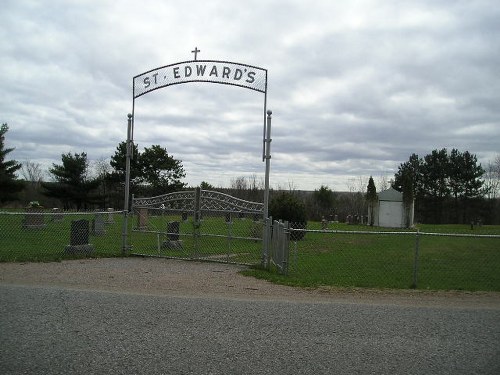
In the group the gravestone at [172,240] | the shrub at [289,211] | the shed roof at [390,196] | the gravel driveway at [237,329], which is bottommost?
the gravel driveway at [237,329]

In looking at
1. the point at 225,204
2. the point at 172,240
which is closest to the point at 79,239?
the point at 172,240

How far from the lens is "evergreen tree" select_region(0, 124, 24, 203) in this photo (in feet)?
141

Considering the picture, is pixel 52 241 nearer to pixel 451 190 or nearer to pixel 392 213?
pixel 392 213

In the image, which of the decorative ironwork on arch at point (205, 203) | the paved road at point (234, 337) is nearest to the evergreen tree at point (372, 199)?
the decorative ironwork on arch at point (205, 203)

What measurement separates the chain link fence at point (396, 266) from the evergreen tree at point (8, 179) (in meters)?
34.2

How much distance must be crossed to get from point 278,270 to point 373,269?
10.1ft

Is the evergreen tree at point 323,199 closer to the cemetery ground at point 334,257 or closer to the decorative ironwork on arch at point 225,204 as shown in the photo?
the cemetery ground at point 334,257

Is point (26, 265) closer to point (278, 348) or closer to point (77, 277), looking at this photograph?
point (77, 277)

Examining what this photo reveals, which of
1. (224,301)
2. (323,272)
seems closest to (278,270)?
(323,272)

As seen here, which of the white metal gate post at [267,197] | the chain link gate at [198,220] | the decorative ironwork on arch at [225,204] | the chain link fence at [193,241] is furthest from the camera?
the chain link fence at [193,241]

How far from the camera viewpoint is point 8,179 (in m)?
42.9

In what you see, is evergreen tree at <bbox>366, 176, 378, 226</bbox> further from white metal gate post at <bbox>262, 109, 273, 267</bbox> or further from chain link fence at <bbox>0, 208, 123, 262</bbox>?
white metal gate post at <bbox>262, 109, 273, 267</bbox>

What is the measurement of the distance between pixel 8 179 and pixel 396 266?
131 ft

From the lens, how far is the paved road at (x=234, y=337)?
472 centimetres
